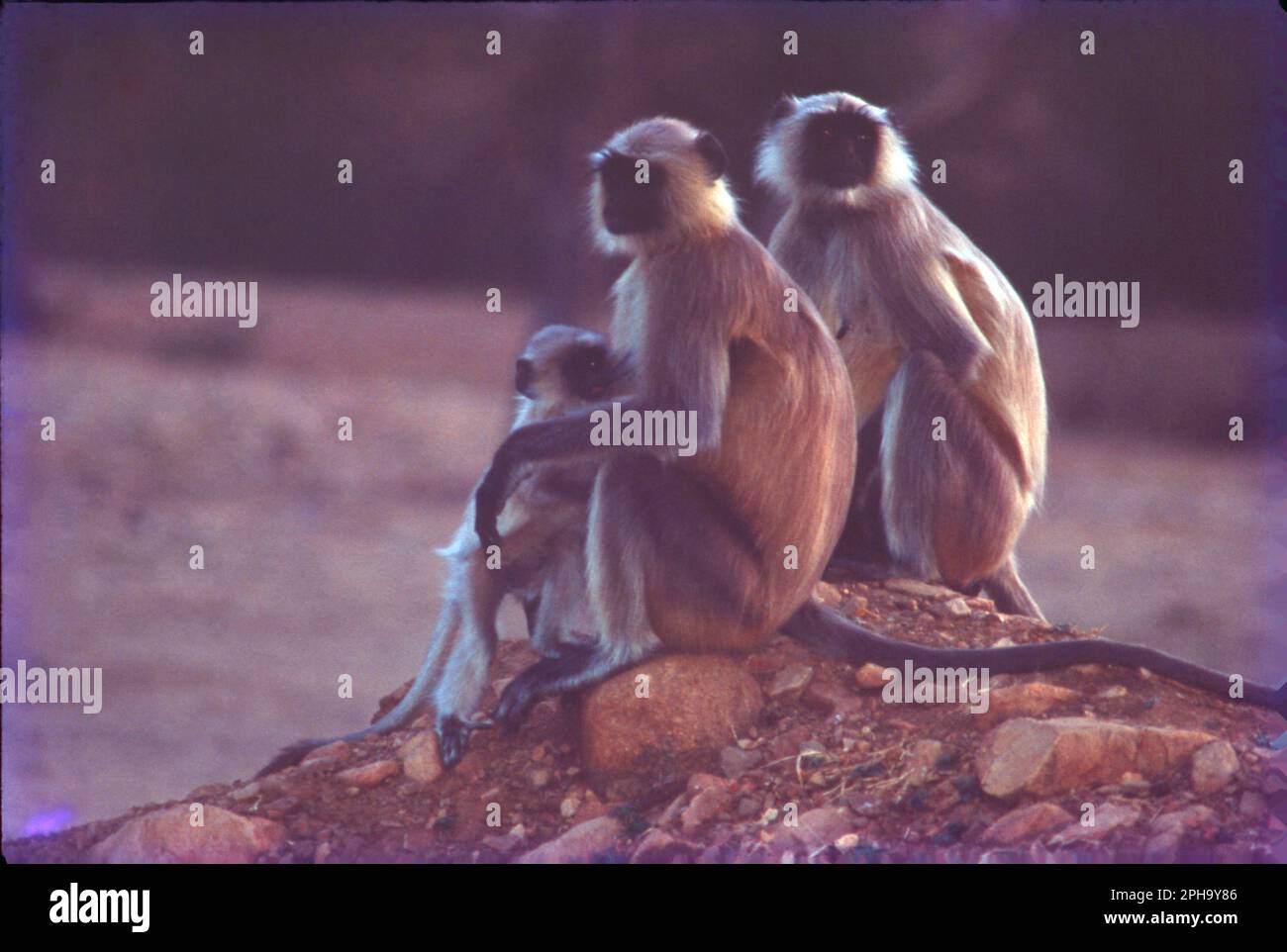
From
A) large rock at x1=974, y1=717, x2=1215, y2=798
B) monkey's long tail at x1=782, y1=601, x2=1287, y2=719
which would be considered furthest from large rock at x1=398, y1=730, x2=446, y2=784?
large rock at x1=974, y1=717, x2=1215, y2=798

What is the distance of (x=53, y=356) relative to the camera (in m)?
18.4

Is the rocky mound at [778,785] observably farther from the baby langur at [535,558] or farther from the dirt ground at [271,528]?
the dirt ground at [271,528]

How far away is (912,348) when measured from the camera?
527cm

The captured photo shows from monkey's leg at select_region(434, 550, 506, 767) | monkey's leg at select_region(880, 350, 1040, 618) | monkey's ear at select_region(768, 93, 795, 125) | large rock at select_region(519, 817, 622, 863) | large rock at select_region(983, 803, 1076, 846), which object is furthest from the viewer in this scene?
monkey's ear at select_region(768, 93, 795, 125)

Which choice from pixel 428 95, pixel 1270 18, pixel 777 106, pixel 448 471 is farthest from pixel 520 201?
pixel 1270 18

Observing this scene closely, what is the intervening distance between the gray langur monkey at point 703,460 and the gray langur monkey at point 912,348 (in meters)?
0.89

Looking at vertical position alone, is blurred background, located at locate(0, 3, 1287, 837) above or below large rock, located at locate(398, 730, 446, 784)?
above

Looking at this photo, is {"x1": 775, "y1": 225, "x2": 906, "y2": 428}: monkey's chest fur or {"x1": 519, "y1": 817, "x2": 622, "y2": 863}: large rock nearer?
{"x1": 519, "y1": 817, "x2": 622, "y2": 863}: large rock

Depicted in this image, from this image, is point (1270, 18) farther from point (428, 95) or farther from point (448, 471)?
point (428, 95)

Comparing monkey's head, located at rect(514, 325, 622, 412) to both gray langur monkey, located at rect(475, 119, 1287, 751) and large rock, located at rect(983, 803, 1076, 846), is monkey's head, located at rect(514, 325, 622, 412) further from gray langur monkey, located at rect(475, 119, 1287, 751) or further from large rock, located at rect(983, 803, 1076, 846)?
large rock, located at rect(983, 803, 1076, 846)

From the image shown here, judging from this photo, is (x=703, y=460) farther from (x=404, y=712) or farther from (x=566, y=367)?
(x=404, y=712)

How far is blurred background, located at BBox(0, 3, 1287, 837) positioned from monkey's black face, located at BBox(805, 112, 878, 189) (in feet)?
4.15

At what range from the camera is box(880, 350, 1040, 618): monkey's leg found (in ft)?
17.1

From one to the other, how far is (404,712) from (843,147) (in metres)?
2.35
